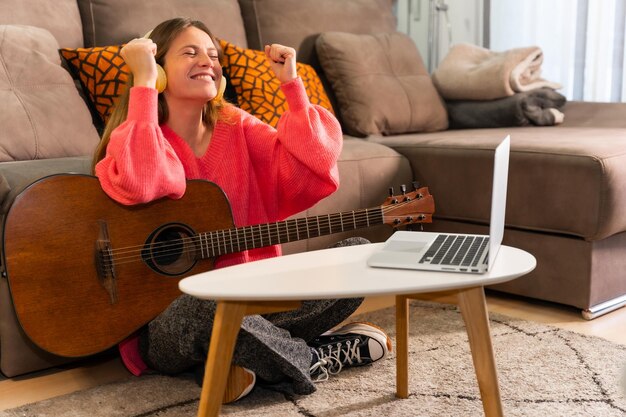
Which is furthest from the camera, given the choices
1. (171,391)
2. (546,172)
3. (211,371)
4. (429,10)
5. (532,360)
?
(429,10)

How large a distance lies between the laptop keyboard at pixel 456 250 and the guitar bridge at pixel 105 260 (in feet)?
2.13

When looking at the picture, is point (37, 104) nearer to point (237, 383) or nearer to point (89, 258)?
point (89, 258)

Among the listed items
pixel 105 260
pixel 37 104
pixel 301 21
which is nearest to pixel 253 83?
pixel 301 21

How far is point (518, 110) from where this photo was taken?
271cm

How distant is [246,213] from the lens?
1724 millimetres

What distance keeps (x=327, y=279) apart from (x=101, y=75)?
130 centimetres

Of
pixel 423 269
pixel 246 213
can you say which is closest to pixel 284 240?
pixel 246 213

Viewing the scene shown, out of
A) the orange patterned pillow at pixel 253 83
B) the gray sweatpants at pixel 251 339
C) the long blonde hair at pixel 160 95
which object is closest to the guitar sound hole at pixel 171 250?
the gray sweatpants at pixel 251 339

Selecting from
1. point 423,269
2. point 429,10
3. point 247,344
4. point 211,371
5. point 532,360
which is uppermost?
point 429,10

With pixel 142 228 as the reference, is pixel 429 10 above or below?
above

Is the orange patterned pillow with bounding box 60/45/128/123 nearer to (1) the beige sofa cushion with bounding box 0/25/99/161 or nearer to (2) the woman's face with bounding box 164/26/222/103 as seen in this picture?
(1) the beige sofa cushion with bounding box 0/25/99/161

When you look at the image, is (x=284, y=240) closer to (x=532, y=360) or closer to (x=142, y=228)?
(x=142, y=228)

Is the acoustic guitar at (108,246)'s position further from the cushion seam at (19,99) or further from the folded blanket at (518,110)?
the folded blanket at (518,110)

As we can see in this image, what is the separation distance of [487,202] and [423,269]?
113 centimetres
